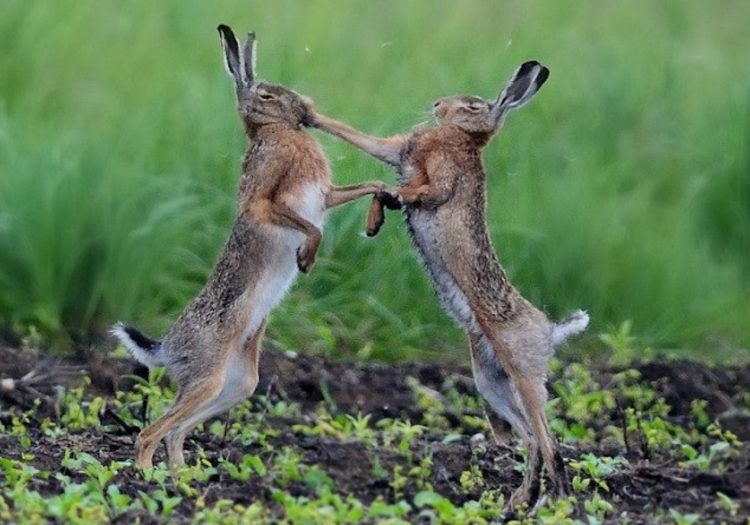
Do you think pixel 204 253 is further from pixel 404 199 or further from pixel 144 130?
pixel 404 199

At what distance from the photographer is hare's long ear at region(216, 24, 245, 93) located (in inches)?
291

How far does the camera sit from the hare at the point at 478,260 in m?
6.65

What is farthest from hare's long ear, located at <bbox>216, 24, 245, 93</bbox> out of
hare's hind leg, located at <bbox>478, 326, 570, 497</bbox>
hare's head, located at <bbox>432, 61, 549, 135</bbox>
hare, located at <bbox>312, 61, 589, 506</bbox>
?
hare's hind leg, located at <bbox>478, 326, 570, 497</bbox>

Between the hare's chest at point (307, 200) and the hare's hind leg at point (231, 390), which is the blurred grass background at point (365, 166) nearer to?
the hare's chest at point (307, 200)

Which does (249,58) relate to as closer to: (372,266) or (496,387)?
(496,387)

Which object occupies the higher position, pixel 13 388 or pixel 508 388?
pixel 508 388

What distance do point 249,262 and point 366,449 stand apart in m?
0.88

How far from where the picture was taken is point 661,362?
9.27 metres

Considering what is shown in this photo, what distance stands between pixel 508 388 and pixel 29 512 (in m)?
2.05

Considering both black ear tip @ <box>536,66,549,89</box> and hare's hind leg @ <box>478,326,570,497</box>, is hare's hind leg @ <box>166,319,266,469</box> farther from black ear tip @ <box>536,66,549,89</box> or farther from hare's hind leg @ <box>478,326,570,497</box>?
black ear tip @ <box>536,66,549,89</box>

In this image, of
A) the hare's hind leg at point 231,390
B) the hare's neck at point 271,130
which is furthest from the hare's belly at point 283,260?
the hare's neck at point 271,130

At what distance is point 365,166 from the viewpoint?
9742 millimetres

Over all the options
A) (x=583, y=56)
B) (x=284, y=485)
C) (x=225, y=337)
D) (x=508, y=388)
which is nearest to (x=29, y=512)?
(x=284, y=485)

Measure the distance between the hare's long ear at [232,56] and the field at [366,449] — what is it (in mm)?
1368
